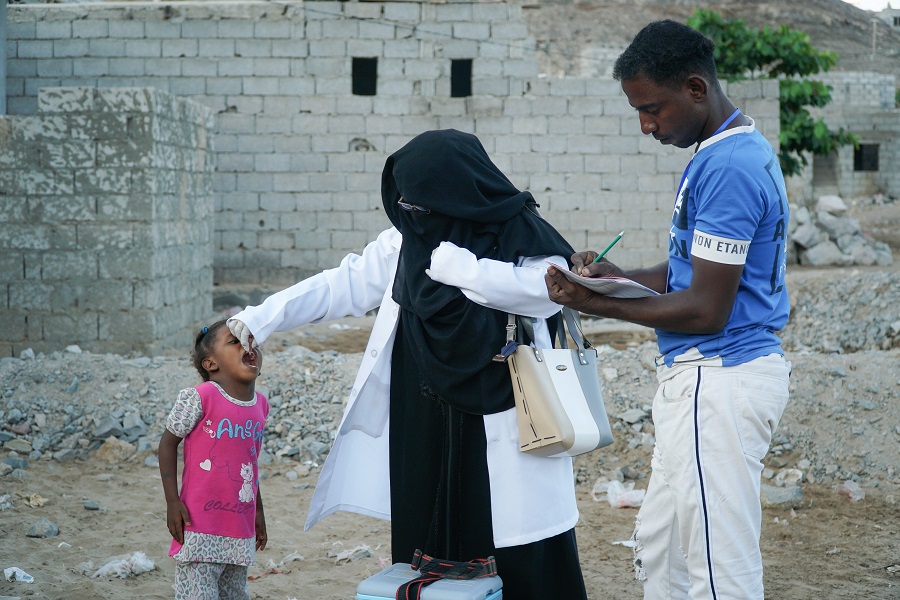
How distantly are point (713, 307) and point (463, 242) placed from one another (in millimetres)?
729

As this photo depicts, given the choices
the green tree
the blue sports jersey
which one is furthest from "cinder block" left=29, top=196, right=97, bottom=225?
the green tree

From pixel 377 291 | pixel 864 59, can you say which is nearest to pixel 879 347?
pixel 377 291

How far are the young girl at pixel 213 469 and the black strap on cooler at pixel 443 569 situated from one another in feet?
2.08

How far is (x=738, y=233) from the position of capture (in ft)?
7.09

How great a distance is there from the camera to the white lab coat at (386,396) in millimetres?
2473

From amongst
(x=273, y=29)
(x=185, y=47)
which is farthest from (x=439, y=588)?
(x=185, y=47)

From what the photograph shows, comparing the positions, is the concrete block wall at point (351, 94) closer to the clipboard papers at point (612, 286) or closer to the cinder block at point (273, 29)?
the cinder block at point (273, 29)

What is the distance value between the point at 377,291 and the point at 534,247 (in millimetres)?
627

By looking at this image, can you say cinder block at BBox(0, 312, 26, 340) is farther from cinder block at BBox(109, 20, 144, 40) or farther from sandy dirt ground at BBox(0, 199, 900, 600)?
cinder block at BBox(109, 20, 144, 40)

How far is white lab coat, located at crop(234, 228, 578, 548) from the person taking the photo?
2.47 meters

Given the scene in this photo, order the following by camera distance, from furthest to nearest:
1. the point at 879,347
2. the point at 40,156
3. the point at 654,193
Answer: the point at 654,193 → the point at 879,347 → the point at 40,156

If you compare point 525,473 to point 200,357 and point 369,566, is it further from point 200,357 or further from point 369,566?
point 369,566

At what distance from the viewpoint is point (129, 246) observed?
787 centimetres

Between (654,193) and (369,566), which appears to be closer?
(369,566)
